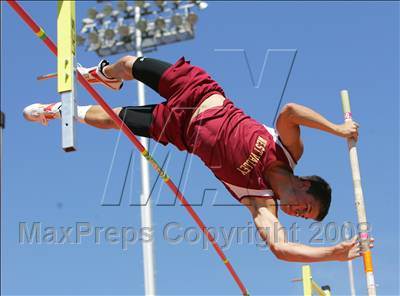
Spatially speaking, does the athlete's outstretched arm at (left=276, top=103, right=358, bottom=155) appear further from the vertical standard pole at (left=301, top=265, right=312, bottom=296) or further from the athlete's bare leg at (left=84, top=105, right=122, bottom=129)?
the vertical standard pole at (left=301, top=265, right=312, bottom=296)

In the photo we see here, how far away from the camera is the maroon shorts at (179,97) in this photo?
20.7 ft

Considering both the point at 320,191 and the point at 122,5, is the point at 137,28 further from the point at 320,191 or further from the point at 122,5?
the point at 320,191

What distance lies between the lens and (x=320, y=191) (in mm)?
6105

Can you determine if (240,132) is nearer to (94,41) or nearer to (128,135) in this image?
(128,135)

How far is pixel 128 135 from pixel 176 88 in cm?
53

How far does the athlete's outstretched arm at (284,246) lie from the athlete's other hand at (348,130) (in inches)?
30.5

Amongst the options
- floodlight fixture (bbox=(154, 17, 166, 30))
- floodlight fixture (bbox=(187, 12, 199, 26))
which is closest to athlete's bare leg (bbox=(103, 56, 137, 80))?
floodlight fixture (bbox=(187, 12, 199, 26))

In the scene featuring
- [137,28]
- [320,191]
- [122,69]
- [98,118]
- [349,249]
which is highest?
[137,28]

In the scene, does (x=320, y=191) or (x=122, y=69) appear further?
(x=122, y=69)

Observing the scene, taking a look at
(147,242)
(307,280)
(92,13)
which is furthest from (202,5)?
(307,280)

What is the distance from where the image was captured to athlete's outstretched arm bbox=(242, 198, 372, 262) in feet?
17.4

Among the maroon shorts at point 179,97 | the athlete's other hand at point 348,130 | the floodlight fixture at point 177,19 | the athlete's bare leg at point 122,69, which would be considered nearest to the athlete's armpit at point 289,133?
the athlete's other hand at point 348,130

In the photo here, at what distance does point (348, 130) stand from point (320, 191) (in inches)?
21.3

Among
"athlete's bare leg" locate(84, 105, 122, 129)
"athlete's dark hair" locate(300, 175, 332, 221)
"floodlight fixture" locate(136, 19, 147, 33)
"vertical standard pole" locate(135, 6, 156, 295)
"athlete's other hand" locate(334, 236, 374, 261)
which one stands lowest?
"athlete's other hand" locate(334, 236, 374, 261)
